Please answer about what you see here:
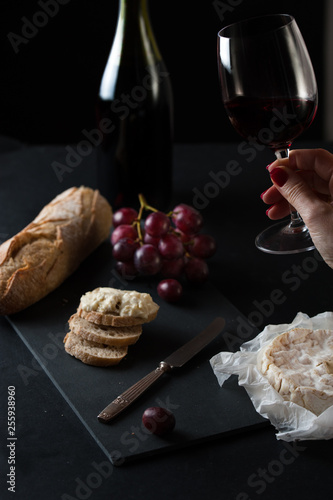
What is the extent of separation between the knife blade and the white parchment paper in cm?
7

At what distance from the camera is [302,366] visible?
125 cm

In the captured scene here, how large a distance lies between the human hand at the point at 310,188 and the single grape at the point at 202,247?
0.26 metres

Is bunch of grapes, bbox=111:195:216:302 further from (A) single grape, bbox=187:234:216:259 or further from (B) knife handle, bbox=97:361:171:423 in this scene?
(B) knife handle, bbox=97:361:171:423

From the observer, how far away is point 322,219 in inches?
50.9

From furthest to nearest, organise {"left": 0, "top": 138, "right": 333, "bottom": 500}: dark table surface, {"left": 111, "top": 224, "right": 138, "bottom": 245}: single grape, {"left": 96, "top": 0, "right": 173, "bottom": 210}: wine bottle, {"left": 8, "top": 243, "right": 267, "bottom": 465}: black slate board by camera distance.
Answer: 1. {"left": 96, "top": 0, "right": 173, "bottom": 210}: wine bottle
2. {"left": 111, "top": 224, "right": 138, "bottom": 245}: single grape
3. {"left": 8, "top": 243, "right": 267, "bottom": 465}: black slate board
4. {"left": 0, "top": 138, "right": 333, "bottom": 500}: dark table surface

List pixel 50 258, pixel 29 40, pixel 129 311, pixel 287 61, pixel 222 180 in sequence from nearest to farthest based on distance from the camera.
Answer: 1. pixel 287 61
2. pixel 129 311
3. pixel 50 258
4. pixel 222 180
5. pixel 29 40

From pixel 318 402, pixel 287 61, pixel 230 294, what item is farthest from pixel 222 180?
pixel 318 402

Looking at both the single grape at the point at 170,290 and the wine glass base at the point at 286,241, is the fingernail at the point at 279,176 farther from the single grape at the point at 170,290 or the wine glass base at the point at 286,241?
the single grape at the point at 170,290

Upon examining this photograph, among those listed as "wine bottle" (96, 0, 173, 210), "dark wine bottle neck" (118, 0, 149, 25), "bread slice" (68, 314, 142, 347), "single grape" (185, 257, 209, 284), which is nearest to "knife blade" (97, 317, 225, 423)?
"bread slice" (68, 314, 142, 347)

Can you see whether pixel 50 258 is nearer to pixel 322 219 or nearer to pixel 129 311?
pixel 129 311

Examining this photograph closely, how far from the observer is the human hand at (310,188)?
4.26 feet

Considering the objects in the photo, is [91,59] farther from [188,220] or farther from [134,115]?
[188,220]

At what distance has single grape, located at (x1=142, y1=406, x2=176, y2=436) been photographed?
117 cm

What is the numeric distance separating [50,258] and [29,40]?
1.79 metres
